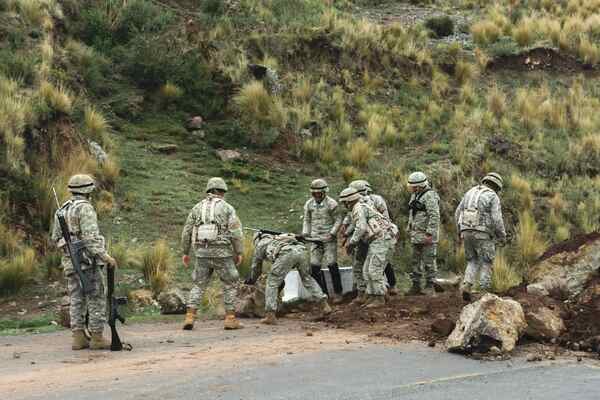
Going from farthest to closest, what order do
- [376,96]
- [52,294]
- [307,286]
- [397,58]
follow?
[397,58] → [376,96] → [52,294] → [307,286]

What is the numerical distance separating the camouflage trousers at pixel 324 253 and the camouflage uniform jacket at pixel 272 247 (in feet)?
5.55

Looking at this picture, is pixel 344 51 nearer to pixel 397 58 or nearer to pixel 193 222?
pixel 397 58

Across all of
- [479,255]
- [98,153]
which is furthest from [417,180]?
[98,153]

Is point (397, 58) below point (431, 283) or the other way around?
the other way around

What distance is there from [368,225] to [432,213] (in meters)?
1.75

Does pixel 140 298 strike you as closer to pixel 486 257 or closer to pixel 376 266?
pixel 376 266

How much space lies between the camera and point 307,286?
12.0 m

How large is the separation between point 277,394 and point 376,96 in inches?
778

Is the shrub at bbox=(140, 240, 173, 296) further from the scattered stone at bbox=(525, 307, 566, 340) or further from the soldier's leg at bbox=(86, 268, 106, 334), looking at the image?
the scattered stone at bbox=(525, 307, 566, 340)

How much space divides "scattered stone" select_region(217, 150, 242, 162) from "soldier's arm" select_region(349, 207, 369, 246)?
9400mm

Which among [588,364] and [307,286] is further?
[307,286]

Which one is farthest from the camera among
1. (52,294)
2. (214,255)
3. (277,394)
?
(52,294)

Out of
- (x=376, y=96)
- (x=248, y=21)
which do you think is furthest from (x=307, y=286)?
(x=248, y=21)

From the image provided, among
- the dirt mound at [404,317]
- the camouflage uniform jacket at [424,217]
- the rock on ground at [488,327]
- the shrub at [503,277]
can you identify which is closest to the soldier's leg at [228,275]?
the dirt mound at [404,317]
